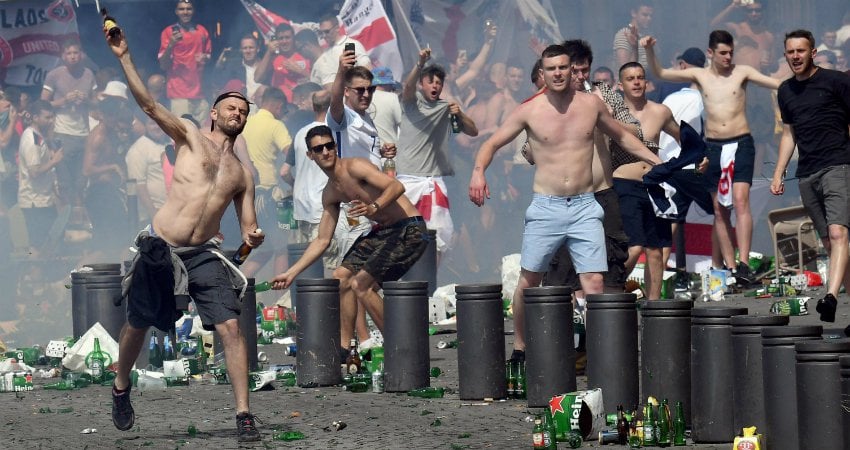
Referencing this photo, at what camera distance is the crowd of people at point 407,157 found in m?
10.3

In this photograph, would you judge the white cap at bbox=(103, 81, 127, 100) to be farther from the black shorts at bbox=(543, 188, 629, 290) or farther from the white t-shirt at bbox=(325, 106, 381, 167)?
the black shorts at bbox=(543, 188, 629, 290)

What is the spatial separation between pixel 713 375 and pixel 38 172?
573 inches

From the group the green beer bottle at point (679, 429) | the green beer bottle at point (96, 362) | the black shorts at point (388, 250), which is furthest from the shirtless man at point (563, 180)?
the green beer bottle at point (96, 362)

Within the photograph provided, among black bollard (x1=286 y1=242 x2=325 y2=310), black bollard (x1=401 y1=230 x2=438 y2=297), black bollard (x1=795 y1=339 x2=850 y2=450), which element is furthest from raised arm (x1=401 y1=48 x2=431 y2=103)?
black bollard (x1=795 y1=339 x2=850 y2=450)

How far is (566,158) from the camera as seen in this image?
11.5 metres

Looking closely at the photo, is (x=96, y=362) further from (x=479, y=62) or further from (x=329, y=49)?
(x=479, y=62)

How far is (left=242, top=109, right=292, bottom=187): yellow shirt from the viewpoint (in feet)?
68.5

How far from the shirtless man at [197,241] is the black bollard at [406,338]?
69.3 inches

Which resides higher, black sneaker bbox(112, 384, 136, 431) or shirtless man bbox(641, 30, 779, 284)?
shirtless man bbox(641, 30, 779, 284)

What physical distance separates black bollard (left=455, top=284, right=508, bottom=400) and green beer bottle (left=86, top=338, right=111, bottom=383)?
3565 mm

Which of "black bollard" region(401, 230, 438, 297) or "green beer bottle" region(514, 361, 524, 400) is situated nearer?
"green beer bottle" region(514, 361, 524, 400)

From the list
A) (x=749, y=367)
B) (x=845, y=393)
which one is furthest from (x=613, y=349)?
(x=845, y=393)

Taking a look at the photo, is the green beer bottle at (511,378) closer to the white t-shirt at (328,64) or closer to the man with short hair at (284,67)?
the white t-shirt at (328,64)

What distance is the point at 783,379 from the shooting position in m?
8.11
